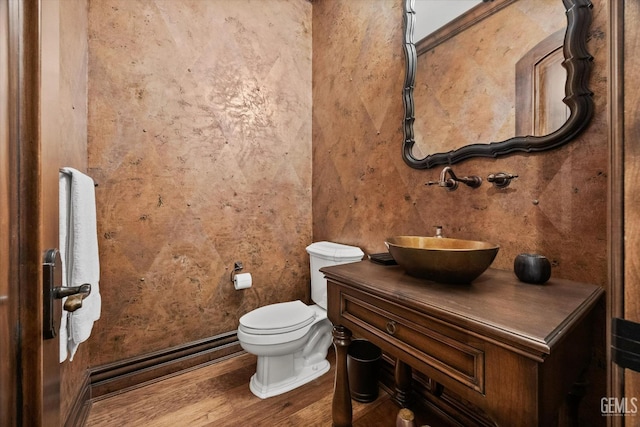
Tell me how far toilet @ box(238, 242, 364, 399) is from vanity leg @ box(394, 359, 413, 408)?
50 cm

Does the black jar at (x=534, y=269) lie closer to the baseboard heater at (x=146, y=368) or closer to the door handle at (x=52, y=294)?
the door handle at (x=52, y=294)

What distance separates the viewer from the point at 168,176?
1807 mm

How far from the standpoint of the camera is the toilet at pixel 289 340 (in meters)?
1.53

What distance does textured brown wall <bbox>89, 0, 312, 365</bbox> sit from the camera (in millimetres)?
1634

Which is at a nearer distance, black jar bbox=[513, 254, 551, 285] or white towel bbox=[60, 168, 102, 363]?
black jar bbox=[513, 254, 551, 285]

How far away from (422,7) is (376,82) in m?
0.45

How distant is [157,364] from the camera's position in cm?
175

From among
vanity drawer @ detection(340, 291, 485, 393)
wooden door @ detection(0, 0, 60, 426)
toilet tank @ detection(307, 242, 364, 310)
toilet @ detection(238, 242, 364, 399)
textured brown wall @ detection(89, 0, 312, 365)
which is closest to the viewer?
wooden door @ detection(0, 0, 60, 426)

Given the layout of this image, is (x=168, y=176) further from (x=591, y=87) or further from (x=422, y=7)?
(x=591, y=87)

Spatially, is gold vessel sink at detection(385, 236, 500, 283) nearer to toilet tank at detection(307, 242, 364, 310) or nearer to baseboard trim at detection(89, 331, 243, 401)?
toilet tank at detection(307, 242, 364, 310)

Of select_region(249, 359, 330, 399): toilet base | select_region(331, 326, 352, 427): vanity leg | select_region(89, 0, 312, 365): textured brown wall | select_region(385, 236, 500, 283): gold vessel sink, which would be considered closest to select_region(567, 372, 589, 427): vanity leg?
select_region(385, 236, 500, 283): gold vessel sink

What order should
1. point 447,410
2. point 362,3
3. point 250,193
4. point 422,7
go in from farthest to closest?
point 250,193 → point 362,3 → point 422,7 → point 447,410

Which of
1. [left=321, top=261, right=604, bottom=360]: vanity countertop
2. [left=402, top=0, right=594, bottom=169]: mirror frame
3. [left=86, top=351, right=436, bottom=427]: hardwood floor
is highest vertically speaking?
[left=402, top=0, right=594, bottom=169]: mirror frame

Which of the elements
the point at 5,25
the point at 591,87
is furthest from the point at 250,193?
the point at 591,87
